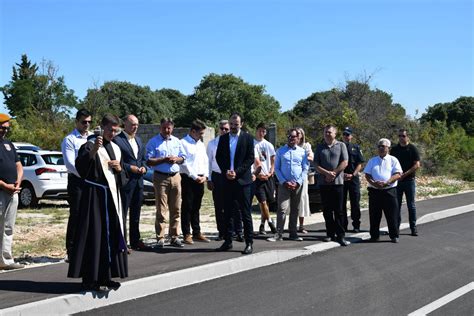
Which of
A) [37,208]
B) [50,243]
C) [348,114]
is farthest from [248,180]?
[348,114]

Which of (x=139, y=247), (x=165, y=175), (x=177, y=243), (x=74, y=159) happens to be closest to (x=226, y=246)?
(x=177, y=243)

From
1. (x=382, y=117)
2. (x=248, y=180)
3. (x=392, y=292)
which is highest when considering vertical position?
(x=382, y=117)

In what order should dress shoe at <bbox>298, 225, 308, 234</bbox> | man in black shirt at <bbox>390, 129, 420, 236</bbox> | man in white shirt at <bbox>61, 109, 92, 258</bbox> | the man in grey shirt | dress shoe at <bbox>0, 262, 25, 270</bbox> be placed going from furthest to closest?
dress shoe at <bbox>298, 225, 308, 234</bbox> → man in black shirt at <bbox>390, 129, 420, 236</bbox> → the man in grey shirt → man in white shirt at <bbox>61, 109, 92, 258</bbox> → dress shoe at <bbox>0, 262, 25, 270</bbox>

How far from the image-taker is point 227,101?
76.2 metres

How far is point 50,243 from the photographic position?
33.9 ft

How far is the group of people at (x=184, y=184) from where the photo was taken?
6.48 m

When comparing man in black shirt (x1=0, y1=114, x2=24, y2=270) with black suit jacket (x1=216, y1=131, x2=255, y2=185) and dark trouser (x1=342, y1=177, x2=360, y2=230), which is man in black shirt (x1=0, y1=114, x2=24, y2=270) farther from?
dark trouser (x1=342, y1=177, x2=360, y2=230)

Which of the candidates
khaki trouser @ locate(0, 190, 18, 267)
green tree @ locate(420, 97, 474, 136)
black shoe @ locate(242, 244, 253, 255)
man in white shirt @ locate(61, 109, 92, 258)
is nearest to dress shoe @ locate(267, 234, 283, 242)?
black shoe @ locate(242, 244, 253, 255)

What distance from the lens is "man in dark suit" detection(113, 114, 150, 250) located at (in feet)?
29.2

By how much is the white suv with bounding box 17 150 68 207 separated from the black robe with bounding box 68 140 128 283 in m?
10.7

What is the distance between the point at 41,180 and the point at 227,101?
2377 inches

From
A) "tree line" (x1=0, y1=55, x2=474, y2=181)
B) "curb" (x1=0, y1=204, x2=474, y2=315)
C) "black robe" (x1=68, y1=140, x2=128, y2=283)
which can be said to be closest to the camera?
"curb" (x1=0, y1=204, x2=474, y2=315)

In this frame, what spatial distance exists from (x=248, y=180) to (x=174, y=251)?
62.9 inches

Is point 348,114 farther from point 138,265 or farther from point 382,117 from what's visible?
point 138,265
